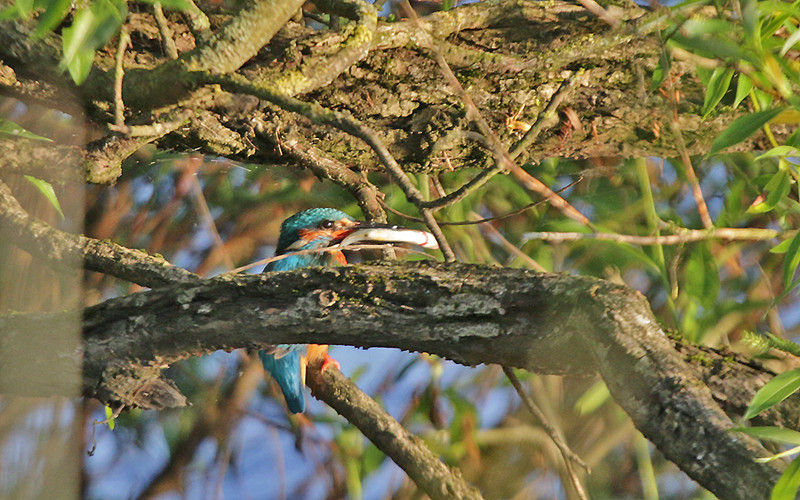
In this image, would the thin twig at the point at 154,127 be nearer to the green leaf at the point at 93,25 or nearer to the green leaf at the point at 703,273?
the green leaf at the point at 93,25

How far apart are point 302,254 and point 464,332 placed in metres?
1.75

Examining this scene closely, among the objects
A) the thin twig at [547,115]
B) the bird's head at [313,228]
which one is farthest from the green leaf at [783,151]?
the bird's head at [313,228]

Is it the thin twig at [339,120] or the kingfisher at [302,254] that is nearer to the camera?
the thin twig at [339,120]

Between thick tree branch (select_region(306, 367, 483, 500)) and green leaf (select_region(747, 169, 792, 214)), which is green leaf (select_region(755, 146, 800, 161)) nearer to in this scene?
green leaf (select_region(747, 169, 792, 214))

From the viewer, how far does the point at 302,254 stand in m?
2.87

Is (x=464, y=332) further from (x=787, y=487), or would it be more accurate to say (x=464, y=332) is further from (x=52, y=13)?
(x=52, y=13)

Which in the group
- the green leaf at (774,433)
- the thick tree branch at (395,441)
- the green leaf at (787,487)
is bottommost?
the green leaf at (787,487)

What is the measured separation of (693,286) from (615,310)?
110 cm

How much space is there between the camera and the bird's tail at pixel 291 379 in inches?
103

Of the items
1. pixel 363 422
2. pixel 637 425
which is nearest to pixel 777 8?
pixel 637 425

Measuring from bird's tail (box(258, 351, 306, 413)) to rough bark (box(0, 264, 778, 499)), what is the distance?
46.3 inches

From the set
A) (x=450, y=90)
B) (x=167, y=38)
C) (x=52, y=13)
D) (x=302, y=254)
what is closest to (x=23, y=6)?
(x=52, y=13)

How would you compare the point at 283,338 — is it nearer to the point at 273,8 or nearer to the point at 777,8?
the point at 273,8

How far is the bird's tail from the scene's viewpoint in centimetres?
262
